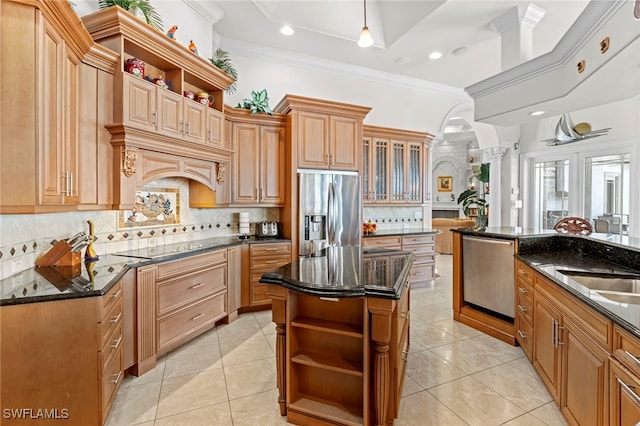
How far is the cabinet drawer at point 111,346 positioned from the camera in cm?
180

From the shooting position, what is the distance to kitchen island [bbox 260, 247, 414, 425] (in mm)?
1623

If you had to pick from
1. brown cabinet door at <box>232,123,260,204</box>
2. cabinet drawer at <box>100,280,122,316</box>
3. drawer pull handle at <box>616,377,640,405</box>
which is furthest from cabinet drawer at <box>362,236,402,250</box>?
drawer pull handle at <box>616,377,640,405</box>

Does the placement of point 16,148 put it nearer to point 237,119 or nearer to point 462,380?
point 237,119

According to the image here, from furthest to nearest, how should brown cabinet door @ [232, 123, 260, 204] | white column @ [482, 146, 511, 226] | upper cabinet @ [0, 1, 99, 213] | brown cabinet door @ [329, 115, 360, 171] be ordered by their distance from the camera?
white column @ [482, 146, 511, 226] → brown cabinet door @ [329, 115, 360, 171] → brown cabinet door @ [232, 123, 260, 204] → upper cabinet @ [0, 1, 99, 213]

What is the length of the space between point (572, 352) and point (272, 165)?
11.4 ft

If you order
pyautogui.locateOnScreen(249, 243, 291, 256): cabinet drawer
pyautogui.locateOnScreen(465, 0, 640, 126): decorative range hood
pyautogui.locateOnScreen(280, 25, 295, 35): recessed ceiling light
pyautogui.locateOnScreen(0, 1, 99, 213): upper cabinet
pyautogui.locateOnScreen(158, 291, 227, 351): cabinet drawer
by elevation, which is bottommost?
pyautogui.locateOnScreen(158, 291, 227, 351): cabinet drawer

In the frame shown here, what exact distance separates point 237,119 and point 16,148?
7.87ft

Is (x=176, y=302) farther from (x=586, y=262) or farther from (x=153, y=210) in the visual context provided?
(x=586, y=262)

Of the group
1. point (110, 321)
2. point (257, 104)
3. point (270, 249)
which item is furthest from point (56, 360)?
point (257, 104)

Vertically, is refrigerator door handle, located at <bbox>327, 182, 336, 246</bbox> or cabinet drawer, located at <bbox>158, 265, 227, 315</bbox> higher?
refrigerator door handle, located at <bbox>327, 182, 336, 246</bbox>

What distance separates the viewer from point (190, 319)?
2898mm

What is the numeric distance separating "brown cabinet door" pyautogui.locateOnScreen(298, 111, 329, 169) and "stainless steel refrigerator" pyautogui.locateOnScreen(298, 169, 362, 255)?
13cm

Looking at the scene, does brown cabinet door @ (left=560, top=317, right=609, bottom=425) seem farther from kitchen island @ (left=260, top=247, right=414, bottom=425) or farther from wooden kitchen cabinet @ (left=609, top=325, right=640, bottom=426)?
kitchen island @ (left=260, top=247, right=414, bottom=425)

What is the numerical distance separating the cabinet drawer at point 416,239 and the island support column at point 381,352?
338 centimetres
